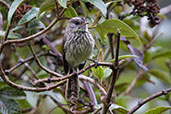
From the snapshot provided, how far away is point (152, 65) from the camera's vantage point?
4.98 m

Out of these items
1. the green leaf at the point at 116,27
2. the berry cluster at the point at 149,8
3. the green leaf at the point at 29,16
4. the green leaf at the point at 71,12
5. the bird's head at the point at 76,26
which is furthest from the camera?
the bird's head at the point at 76,26

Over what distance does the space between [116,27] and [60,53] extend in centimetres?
136

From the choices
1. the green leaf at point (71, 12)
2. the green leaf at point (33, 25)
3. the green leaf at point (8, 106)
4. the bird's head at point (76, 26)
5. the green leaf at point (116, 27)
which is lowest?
the green leaf at point (8, 106)

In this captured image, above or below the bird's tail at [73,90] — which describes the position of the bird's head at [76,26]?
above

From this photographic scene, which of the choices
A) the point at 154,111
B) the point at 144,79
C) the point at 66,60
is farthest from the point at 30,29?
the point at 144,79

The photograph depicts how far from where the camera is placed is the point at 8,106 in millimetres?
2199

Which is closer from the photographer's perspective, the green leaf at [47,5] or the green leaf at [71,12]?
the green leaf at [47,5]

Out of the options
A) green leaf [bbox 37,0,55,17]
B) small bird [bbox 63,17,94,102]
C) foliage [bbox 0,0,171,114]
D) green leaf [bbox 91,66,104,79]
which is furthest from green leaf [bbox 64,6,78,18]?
small bird [bbox 63,17,94,102]

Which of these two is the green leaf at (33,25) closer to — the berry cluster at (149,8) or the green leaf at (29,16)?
the green leaf at (29,16)

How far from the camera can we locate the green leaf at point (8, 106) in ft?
7.13

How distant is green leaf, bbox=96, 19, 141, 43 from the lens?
1976 mm

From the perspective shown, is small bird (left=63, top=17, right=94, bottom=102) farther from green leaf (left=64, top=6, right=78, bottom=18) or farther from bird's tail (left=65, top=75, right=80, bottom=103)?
green leaf (left=64, top=6, right=78, bottom=18)

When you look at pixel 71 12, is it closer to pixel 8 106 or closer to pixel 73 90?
pixel 73 90

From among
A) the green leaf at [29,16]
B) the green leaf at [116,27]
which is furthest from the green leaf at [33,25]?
the green leaf at [116,27]
